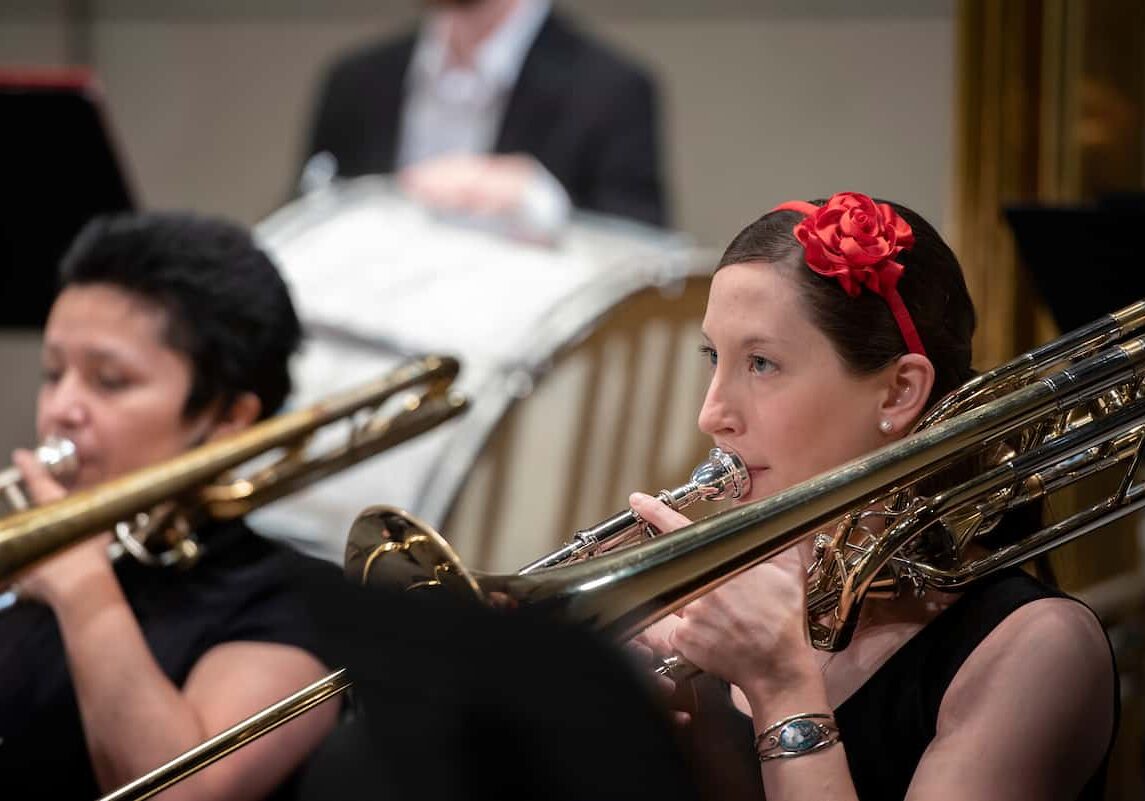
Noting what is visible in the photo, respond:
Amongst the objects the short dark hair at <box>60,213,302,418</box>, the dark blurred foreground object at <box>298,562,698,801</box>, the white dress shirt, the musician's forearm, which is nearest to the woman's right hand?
the dark blurred foreground object at <box>298,562,698,801</box>

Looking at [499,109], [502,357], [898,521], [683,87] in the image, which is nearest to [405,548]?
[898,521]

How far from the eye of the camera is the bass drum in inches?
79.6

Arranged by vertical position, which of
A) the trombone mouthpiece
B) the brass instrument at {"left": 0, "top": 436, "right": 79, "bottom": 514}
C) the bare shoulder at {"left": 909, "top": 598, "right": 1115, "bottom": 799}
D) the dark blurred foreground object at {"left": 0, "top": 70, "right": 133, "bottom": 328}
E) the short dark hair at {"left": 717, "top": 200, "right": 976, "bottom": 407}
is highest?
the dark blurred foreground object at {"left": 0, "top": 70, "right": 133, "bottom": 328}

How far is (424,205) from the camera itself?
250 cm

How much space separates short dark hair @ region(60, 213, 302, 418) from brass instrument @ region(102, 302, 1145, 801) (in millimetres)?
668

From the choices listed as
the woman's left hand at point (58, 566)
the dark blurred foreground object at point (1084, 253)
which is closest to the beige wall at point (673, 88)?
the dark blurred foreground object at point (1084, 253)

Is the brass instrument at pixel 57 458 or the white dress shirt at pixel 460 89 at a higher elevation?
the white dress shirt at pixel 460 89

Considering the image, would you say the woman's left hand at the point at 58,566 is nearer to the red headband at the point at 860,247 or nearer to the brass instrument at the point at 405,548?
the brass instrument at the point at 405,548

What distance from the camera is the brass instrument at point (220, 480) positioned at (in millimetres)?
1463

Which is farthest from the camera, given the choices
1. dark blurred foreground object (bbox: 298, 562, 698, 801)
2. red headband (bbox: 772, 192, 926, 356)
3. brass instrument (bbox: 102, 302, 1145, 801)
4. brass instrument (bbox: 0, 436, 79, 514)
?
brass instrument (bbox: 0, 436, 79, 514)

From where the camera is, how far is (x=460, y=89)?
3555mm

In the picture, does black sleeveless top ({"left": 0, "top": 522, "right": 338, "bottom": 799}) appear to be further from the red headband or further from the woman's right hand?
the red headband

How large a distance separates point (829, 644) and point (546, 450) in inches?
43.6

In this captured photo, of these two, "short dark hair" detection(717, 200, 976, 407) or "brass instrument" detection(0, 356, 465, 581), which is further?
"brass instrument" detection(0, 356, 465, 581)
